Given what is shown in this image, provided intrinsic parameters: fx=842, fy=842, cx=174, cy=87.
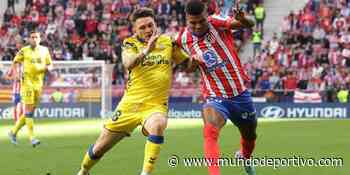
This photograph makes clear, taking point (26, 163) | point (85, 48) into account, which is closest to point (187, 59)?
point (26, 163)

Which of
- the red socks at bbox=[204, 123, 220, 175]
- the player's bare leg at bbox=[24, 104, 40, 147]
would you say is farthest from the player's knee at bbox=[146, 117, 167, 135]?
the player's bare leg at bbox=[24, 104, 40, 147]

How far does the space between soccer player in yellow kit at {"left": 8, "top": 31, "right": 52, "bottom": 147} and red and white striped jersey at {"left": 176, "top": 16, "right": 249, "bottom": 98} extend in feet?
26.7

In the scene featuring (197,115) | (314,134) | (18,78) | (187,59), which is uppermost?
(187,59)

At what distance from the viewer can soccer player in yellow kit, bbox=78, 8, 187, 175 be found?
1013 centimetres

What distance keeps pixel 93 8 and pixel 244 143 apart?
30.0m

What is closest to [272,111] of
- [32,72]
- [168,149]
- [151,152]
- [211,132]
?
[32,72]

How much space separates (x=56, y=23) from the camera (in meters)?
40.6

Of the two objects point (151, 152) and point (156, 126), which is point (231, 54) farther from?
point (151, 152)

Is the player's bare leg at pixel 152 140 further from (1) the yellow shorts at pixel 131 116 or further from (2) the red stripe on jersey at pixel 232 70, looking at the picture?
(2) the red stripe on jersey at pixel 232 70

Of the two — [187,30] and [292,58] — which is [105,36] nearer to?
[292,58]

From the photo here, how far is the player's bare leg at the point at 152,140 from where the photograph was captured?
32.3 ft

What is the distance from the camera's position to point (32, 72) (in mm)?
18625

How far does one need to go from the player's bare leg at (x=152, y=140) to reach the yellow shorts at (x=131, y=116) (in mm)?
132

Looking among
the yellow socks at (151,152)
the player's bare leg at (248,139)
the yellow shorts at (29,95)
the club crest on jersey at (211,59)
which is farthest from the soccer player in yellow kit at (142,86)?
the yellow shorts at (29,95)
